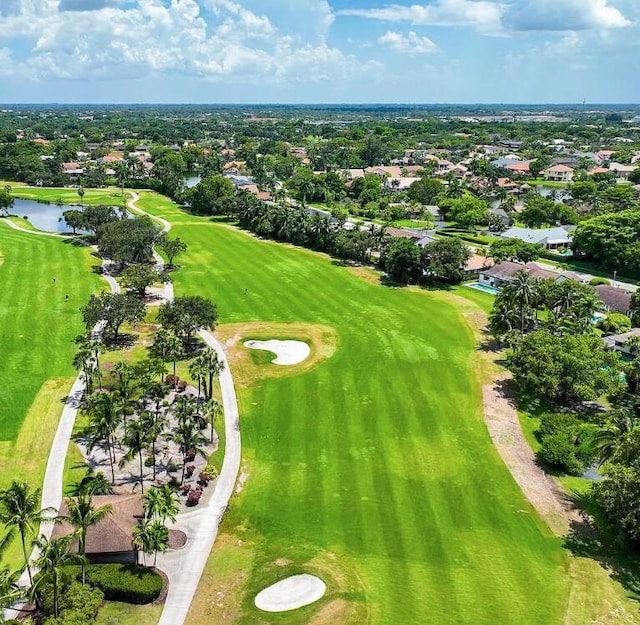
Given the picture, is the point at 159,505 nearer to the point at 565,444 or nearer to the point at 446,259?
the point at 565,444

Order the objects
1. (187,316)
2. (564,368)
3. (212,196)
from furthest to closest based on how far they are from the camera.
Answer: (212,196)
(187,316)
(564,368)

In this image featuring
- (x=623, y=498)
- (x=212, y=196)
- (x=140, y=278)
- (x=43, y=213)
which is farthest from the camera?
(x=43, y=213)

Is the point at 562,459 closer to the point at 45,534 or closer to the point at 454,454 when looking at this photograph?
the point at 454,454

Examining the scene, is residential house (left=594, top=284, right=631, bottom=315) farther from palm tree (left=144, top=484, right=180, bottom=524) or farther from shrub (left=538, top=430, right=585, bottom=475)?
palm tree (left=144, top=484, right=180, bottom=524)

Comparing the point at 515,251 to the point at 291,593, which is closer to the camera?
the point at 291,593

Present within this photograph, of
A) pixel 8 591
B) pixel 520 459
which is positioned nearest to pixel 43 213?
pixel 8 591

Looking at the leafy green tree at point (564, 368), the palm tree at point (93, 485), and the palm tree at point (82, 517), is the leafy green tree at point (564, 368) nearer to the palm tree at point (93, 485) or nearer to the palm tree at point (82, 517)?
the palm tree at point (93, 485)

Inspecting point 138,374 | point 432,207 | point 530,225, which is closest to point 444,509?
Answer: point 138,374

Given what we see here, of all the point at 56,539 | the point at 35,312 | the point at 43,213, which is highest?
the point at 43,213

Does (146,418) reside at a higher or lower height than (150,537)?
higher
